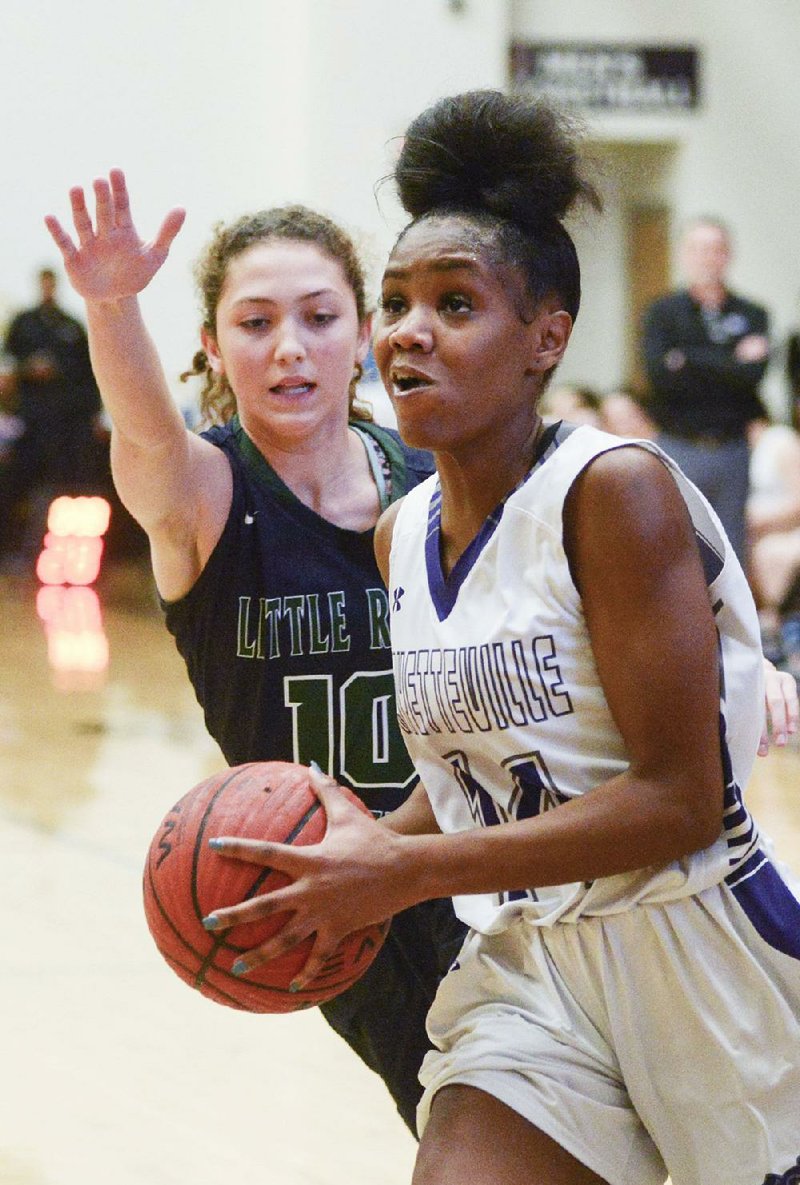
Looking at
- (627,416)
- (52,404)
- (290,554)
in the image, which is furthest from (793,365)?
(290,554)

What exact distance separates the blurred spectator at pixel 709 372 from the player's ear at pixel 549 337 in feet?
18.5

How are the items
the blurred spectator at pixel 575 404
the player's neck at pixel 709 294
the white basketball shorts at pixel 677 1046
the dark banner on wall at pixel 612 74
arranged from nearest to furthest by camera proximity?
the white basketball shorts at pixel 677 1046, the player's neck at pixel 709 294, the blurred spectator at pixel 575 404, the dark banner on wall at pixel 612 74

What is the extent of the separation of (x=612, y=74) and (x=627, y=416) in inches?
162

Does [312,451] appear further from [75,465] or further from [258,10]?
[258,10]

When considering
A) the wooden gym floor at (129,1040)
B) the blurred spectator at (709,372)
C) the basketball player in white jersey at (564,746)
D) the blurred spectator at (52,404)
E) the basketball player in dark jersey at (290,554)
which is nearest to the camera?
the basketball player in white jersey at (564,746)

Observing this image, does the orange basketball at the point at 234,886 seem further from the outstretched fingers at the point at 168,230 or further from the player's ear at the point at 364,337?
the player's ear at the point at 364,337

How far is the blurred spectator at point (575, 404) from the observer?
921 cm

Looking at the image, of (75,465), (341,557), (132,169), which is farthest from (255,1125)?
(132,169)

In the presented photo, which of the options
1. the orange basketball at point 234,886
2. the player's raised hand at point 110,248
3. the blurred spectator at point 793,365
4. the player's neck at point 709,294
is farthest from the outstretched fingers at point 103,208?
the blurred spectator at point 793,365

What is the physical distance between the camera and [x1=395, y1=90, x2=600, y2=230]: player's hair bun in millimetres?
2039

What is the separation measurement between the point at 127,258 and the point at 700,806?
3.85 feet

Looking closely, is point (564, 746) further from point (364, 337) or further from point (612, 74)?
point (612, 74)

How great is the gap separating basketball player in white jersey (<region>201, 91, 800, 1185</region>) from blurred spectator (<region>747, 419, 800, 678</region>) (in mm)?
5778

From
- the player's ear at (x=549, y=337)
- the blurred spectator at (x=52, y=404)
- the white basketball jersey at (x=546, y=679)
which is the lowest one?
the blurred spectator at (x=52, y=404)
